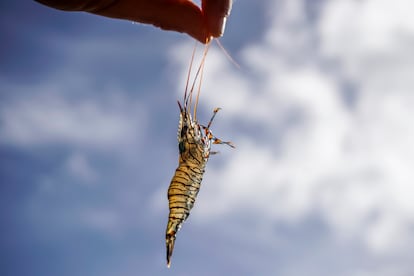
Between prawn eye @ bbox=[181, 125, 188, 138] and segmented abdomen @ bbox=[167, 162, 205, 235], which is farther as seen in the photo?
prawn eye @ bbox=[181, 125, 188, 138]

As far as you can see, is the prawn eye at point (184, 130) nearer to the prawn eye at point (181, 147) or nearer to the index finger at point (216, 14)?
the prawn eye at point (181, 147)

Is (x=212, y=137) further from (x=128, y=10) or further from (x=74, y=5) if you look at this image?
(x=74, y=5)

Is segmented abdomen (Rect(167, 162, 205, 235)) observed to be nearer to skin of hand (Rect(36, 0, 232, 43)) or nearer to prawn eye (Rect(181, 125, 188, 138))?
prawn eye (Rect(181, 125, 188, 138))

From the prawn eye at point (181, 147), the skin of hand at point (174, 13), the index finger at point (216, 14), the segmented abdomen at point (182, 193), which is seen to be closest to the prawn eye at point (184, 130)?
the prawn eye at point (181, 147)

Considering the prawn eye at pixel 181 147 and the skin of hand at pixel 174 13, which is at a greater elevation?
the skin of hand at pixel 174 13

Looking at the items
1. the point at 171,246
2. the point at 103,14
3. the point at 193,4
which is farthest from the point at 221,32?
the point at 171,246

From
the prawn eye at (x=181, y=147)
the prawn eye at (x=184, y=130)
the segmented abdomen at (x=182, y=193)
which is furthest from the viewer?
the prawn eye at (x=184, y=130)

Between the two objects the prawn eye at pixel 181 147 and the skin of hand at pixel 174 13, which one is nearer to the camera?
the skin of hand at pixel 174 13

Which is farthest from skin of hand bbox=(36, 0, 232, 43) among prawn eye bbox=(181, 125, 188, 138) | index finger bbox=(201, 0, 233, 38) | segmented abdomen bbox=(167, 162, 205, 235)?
segmented abdomen bbox=(167, 162, 205, 235)
